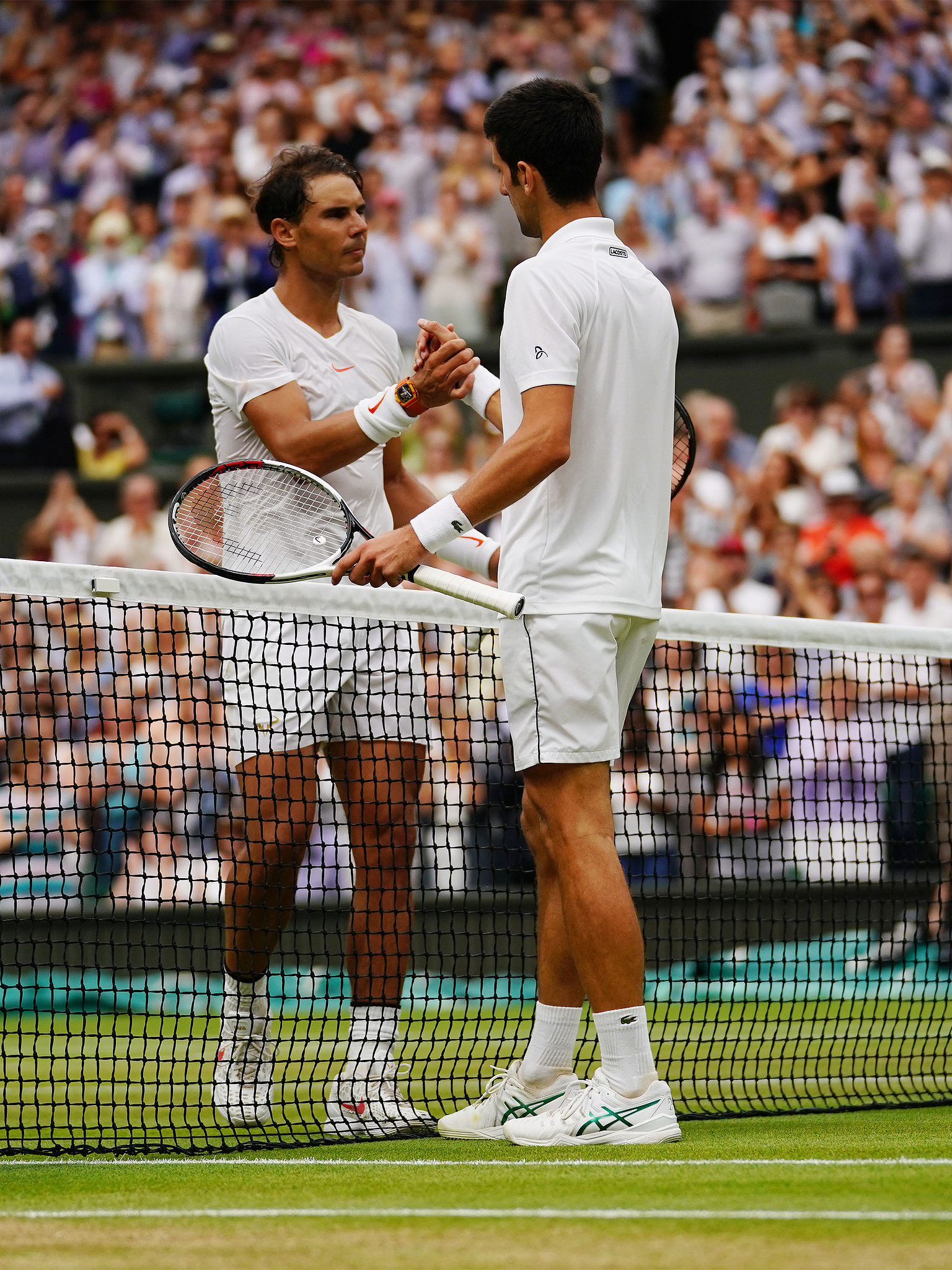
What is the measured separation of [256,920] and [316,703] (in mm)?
620

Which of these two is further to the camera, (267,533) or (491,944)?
(491,944)

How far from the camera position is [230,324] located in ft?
16.5

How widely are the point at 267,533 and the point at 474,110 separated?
36.3 ft

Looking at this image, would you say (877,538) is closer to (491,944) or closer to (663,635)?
(491,944)

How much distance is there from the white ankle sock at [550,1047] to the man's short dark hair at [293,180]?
7.32 ft

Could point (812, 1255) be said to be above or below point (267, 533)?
below

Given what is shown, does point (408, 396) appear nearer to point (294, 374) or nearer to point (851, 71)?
point (294, 374)

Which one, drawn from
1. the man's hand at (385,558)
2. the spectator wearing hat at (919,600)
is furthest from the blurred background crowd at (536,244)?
the man's hand at (385,558)

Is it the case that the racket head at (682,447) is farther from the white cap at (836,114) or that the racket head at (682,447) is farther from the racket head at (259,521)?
the white cap at (836,114)

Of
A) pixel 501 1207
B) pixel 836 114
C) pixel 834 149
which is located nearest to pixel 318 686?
pixel 501 1207

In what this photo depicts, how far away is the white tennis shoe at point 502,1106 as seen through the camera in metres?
4.50

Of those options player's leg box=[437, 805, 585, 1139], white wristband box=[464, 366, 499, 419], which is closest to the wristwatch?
white wristband box=[464, 366, 499, 419]

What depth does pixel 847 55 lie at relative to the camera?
47.5 feet

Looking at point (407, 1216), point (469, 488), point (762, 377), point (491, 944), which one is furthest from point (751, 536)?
point (407, 1216)
